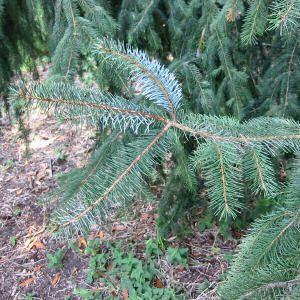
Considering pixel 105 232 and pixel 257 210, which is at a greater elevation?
pixel 257 210

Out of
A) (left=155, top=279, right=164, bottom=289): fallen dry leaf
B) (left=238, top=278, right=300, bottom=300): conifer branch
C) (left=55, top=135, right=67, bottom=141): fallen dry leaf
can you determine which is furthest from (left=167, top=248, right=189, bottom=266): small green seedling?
(left=55, top=135, right=67, bottom=141): fallen dry leaf

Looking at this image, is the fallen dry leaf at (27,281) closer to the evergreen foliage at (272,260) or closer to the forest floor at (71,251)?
the forest floor at (71,251)

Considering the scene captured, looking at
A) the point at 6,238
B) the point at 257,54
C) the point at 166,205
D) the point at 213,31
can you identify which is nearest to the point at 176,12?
the point at 213,31

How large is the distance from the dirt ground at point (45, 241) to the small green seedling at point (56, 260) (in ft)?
0.16

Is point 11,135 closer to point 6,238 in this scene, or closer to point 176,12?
point 6,238

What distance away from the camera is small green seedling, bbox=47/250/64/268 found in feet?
8.73

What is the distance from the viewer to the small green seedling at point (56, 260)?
2662mm

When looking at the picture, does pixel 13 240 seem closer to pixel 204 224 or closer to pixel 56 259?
pixel 56 259

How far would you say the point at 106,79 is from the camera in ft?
5.16

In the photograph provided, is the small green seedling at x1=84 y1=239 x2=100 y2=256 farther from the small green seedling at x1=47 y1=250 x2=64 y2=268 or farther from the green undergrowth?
the small green seedling at x1=47 y1=250 x2=64 y2=268

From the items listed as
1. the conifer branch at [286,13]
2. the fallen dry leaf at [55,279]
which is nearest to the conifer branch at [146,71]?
the conifer branch at [286,13]

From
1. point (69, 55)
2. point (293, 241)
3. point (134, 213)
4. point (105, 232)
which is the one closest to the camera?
point (293, 241)

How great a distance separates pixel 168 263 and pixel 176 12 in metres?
2.00

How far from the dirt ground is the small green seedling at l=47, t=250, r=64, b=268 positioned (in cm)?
5
